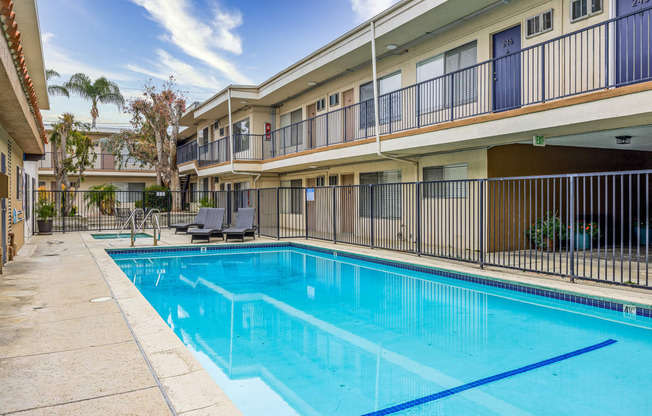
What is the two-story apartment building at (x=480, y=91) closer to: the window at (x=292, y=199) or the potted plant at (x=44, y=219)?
the window at (x=292, y=199)

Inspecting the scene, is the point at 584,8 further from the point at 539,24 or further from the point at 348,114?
the point at 348,114

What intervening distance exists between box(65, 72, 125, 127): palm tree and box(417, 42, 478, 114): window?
105 ft

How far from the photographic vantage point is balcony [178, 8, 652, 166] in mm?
7973

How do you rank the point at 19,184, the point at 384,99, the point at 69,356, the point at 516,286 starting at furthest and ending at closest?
the point at 384,99
the point at 19,184
the point at 516,286
the point at 69,356

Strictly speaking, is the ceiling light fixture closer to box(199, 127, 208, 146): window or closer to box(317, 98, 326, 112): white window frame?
box(317, 98, 326, 112): white window frame

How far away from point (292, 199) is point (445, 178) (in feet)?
27.7

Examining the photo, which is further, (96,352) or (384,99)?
(384,99)

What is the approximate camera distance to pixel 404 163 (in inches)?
535

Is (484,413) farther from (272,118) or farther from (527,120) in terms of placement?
(272,118)

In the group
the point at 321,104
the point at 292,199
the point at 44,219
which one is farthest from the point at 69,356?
the point at 292,199

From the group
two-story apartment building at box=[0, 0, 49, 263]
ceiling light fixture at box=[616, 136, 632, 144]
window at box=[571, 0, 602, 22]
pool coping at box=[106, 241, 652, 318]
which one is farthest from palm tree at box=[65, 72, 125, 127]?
ceiling light fixture at box=[616, 136, 632, 144]

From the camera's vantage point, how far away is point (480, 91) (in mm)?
10438

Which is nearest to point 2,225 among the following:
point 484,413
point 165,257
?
point 165,257

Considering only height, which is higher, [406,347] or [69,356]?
[69,356]
